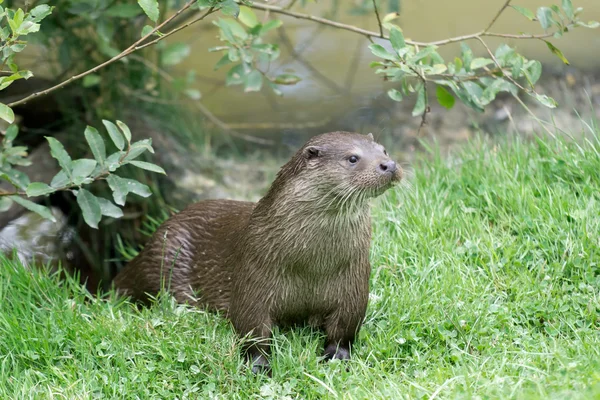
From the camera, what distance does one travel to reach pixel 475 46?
7574 millimetres

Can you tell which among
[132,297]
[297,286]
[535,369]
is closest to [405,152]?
[132,297]

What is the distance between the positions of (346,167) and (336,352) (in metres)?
0.71

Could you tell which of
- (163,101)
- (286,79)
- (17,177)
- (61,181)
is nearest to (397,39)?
(286,79)

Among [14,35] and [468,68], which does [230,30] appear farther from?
[14,35]

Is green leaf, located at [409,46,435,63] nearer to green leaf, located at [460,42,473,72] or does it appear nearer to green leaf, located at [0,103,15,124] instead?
green leaf, located at [460,42,473,72]

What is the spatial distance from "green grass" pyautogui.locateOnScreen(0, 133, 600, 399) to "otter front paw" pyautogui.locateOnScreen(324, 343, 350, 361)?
0.13 feet

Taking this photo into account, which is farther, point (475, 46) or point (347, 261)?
point (475, 46)

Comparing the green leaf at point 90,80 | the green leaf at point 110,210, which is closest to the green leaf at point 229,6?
the green leaf at point 110,210

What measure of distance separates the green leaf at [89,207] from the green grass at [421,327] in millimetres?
357

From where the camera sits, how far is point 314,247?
2.98 meters

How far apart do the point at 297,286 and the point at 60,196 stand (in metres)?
2.92

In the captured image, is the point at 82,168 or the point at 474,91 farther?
the point at 474,91

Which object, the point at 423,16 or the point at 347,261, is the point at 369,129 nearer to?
the point at 423,16

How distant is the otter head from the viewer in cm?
288
